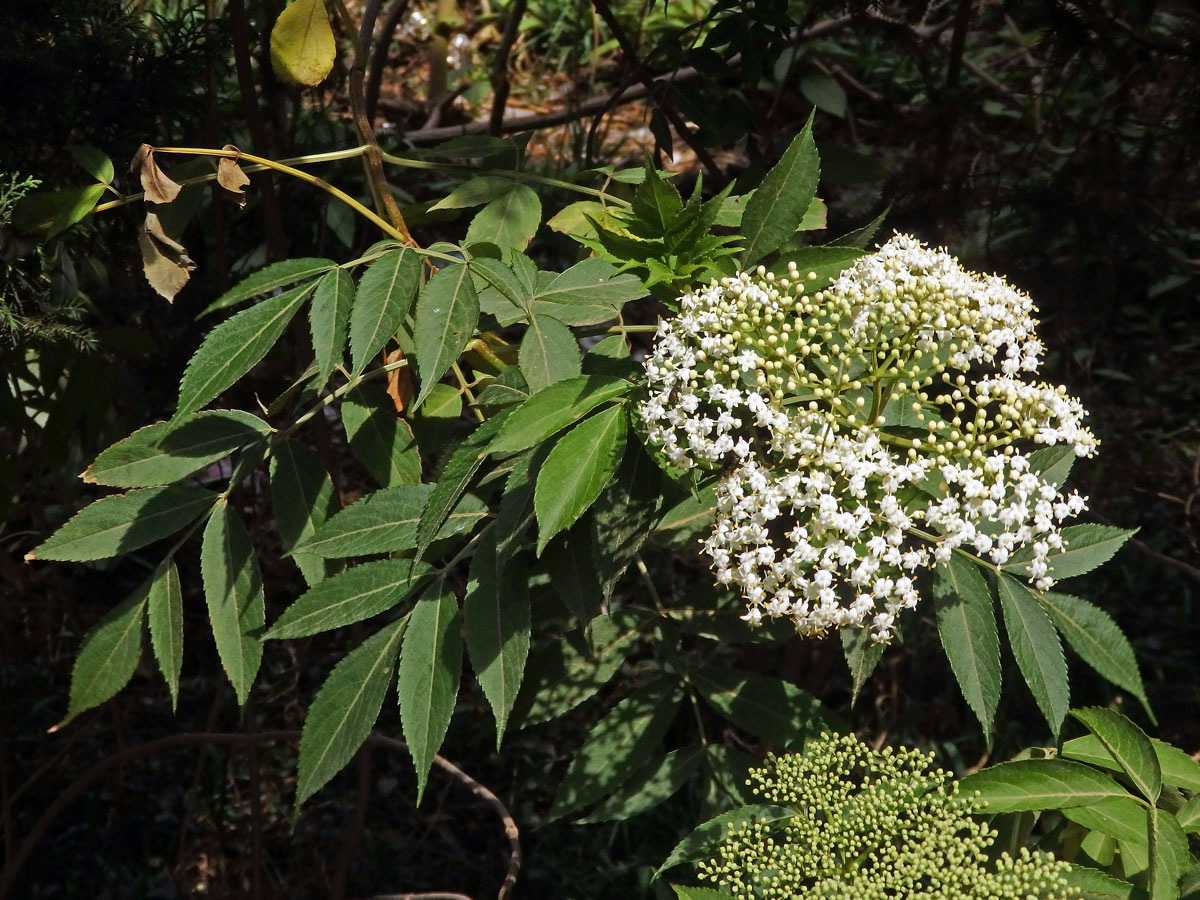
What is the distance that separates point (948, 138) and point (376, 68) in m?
1.27

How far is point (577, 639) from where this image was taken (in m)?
1.81

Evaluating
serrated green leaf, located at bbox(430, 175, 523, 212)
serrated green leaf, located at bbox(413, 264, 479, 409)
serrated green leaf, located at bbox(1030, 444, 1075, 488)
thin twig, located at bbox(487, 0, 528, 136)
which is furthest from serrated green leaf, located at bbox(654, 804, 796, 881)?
thin twig, located at bbox(487, 0, 528, 136)

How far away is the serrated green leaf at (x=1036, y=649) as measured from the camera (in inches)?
53.6

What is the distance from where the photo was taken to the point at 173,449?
60.9 inches

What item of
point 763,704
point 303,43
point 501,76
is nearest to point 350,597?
point 763,704

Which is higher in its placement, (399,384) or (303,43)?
(303,43)

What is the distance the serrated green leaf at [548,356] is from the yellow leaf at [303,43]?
1.72ft

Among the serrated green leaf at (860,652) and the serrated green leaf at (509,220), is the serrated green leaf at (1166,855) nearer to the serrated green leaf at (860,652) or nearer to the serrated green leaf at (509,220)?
the serrated green leaf at (860,652)

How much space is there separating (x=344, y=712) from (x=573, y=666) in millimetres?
460

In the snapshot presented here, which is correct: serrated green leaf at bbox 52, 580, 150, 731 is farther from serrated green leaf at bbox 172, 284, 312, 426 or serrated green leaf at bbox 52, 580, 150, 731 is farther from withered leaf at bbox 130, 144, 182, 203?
withered leaf at bbox 130, 144, 182, 203

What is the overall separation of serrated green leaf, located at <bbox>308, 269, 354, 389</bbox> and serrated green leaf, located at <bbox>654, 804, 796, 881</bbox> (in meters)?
0.74

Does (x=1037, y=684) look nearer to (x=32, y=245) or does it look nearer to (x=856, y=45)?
(x=32, y=245)

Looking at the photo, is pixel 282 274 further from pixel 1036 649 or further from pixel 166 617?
pixel 1036 649

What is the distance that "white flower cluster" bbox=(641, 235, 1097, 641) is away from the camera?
3.95 feet
